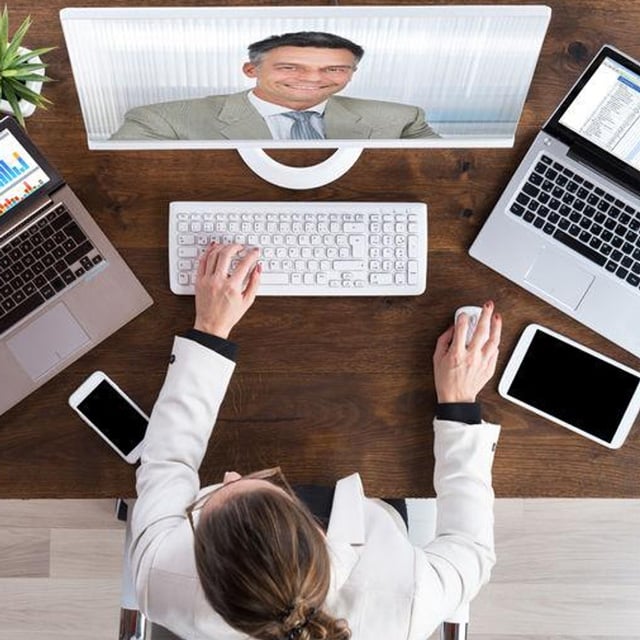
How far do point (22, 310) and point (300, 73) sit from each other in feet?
1.72

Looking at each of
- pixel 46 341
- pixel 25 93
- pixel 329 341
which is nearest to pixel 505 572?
pixel 329 341

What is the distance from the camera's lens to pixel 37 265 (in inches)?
42.8

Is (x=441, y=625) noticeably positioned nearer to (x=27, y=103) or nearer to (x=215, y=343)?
Result: (x=215, y=343)

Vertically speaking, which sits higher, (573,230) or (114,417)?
(573,230)

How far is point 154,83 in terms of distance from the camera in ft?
2.88

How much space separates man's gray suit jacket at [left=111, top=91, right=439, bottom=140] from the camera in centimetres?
90

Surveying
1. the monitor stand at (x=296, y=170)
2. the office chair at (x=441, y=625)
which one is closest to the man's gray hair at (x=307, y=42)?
the monitor stand at (x=296, y=170)

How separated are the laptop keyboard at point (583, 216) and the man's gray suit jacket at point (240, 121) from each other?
9.5 inches

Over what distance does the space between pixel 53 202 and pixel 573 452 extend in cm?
81

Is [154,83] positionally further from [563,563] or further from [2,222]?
[563,563]

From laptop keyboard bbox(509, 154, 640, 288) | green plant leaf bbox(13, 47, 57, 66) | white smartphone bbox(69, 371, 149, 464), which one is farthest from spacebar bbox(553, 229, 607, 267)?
green plant leaf bbox(13, 47, 57, 66)

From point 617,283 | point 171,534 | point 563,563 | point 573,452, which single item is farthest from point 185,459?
point 563,563

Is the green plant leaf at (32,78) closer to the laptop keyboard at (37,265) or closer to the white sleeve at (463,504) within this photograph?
the laptop keyboard at (37,265)

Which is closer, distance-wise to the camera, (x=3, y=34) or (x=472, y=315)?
(x=3, y=34)
